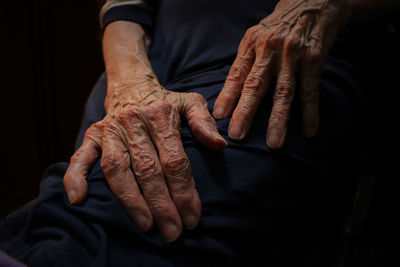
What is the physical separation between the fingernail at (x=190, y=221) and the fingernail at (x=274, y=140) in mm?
196

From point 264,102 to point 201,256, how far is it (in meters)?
0.33

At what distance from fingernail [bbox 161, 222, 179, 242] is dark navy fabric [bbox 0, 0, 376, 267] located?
0.03 ft

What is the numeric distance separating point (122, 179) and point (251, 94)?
0.99 feet

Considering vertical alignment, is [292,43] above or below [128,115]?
above

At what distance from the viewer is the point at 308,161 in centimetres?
59

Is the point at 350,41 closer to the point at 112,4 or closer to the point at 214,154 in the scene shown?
the point at 214,154

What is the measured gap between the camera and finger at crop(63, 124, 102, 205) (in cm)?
54

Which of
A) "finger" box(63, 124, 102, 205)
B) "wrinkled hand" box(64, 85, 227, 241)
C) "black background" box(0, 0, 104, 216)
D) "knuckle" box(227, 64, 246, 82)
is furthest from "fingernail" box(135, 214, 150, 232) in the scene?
"black background" box(0, 0, 104, 216)

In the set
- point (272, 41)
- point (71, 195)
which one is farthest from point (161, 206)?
point (272, 41)

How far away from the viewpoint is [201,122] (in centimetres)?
58

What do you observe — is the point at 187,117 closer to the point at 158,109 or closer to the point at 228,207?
the point at 158,109

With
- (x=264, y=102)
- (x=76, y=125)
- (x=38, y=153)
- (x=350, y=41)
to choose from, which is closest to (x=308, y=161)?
(x=264, y=102)

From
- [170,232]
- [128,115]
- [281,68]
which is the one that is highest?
[281,68]

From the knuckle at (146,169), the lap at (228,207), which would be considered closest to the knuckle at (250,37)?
the lap at (228,207)
